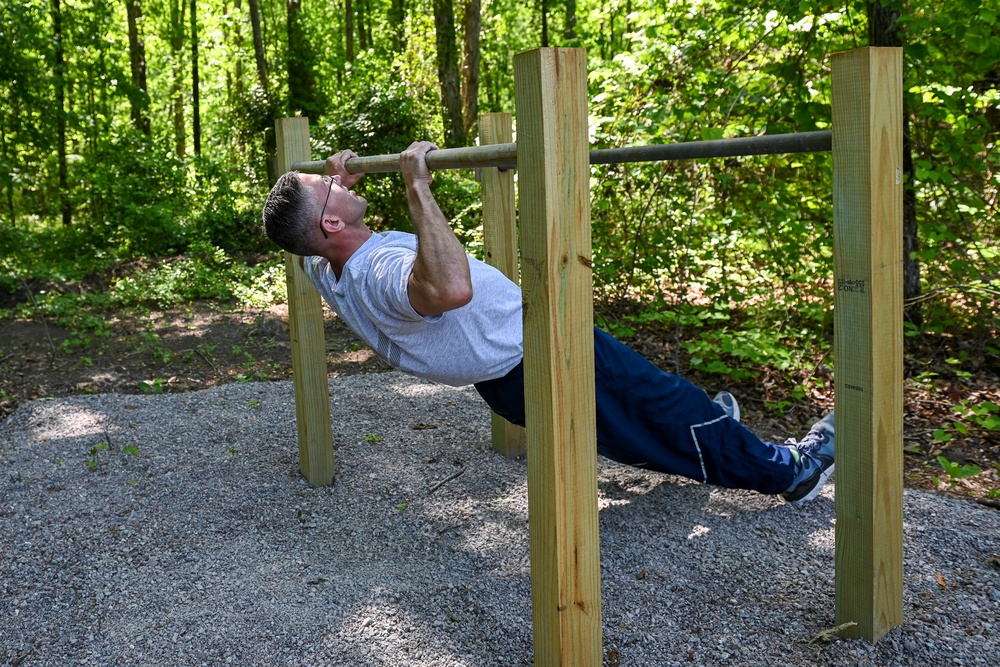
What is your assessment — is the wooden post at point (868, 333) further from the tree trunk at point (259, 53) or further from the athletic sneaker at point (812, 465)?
the tree trunk at point (259, 53)

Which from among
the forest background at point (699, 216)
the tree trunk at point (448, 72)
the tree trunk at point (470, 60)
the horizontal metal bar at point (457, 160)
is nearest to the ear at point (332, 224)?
the horizontal metal bar at point (457, 160)

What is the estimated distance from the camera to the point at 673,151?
83.2 inches

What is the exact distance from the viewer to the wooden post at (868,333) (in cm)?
195

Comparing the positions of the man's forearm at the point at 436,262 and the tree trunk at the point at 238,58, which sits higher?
the tree trunk at the point at 238,58

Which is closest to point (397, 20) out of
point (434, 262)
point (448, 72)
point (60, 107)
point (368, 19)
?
point (368, 19)

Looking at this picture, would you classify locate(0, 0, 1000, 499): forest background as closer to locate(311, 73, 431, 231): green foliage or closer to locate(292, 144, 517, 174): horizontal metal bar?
locate(311, 73, 431, 231): green foliage

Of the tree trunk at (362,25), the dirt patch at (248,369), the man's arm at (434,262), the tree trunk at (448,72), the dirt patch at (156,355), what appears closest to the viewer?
the man's arm at (434,262)

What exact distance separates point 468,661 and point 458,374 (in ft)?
2.90

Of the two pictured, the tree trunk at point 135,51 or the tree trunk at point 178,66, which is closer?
the tree trunk at point 135,51

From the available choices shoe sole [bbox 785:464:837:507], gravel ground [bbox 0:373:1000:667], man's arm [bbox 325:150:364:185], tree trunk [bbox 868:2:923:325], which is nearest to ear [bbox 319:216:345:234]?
man's arm [bbox 325:150:364:185]

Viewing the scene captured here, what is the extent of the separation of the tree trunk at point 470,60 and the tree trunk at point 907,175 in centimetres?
943

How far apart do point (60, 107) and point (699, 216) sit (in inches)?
424

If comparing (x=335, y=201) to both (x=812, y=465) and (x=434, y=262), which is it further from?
(x=812, y=465)

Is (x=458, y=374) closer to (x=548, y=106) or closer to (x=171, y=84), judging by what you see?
(x=548, y=106)
